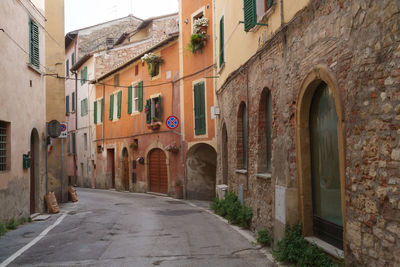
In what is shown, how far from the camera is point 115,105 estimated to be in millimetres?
26516

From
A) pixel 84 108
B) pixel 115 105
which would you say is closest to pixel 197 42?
pixel 115 105

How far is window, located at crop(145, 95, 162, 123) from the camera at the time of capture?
69.7 feet

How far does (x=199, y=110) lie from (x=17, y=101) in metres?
8.36

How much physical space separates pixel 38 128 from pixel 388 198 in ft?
37.7

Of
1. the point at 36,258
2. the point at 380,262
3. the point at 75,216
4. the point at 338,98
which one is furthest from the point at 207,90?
the point at 380,262

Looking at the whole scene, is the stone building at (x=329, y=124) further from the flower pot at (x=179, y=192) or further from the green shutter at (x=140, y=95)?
the green shutter at (x=140, y=95)

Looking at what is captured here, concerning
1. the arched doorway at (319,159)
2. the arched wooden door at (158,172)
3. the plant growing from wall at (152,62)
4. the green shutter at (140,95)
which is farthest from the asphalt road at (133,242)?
the green shutter at (140,95)

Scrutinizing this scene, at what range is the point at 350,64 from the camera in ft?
14.6

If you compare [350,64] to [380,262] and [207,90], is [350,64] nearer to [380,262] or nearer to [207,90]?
[380,262]

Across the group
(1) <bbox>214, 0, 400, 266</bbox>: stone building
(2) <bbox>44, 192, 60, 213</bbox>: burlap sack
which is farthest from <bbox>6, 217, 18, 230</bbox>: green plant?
(1) <bbox>214, 0, 400, 266</bbox>: stone building

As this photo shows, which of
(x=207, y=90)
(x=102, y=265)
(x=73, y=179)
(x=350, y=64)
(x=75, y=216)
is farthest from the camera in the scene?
(x=73, y=179)

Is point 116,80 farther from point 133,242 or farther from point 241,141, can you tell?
point 133,242

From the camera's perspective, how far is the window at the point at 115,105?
25781 mm

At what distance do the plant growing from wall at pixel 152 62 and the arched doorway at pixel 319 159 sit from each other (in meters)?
15.5
